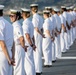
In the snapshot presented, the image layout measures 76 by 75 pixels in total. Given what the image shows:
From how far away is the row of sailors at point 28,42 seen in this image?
26.0 ft

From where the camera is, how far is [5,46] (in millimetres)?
7848

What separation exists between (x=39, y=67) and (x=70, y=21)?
809cm

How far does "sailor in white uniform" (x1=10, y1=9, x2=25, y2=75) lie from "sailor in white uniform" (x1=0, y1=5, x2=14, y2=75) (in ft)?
4.90

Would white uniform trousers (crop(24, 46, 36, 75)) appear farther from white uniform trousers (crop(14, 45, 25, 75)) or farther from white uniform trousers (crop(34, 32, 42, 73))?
white uniform trousers (crop(34, 32, 42, 73))

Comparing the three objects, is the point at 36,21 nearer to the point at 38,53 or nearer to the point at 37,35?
the point at 37,35

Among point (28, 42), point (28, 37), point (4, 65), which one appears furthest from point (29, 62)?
point (4, 65)

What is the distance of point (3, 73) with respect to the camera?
795 cm

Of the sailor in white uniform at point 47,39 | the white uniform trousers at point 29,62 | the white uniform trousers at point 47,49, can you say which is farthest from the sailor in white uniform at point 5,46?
the white uniform trousers at point 47,49

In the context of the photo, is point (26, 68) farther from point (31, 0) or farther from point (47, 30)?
point (31, 0)

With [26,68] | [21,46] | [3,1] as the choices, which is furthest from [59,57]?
[3,1]

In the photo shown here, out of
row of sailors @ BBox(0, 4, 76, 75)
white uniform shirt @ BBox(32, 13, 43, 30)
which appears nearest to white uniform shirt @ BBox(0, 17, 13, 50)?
row of sailors @ BBox(0, 4, 76, 75)

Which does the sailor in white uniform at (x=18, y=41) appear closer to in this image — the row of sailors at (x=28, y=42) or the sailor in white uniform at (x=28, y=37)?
the row of sailors at (x=28, y=42)

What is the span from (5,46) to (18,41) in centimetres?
195

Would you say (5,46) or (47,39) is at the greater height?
(5,46)
